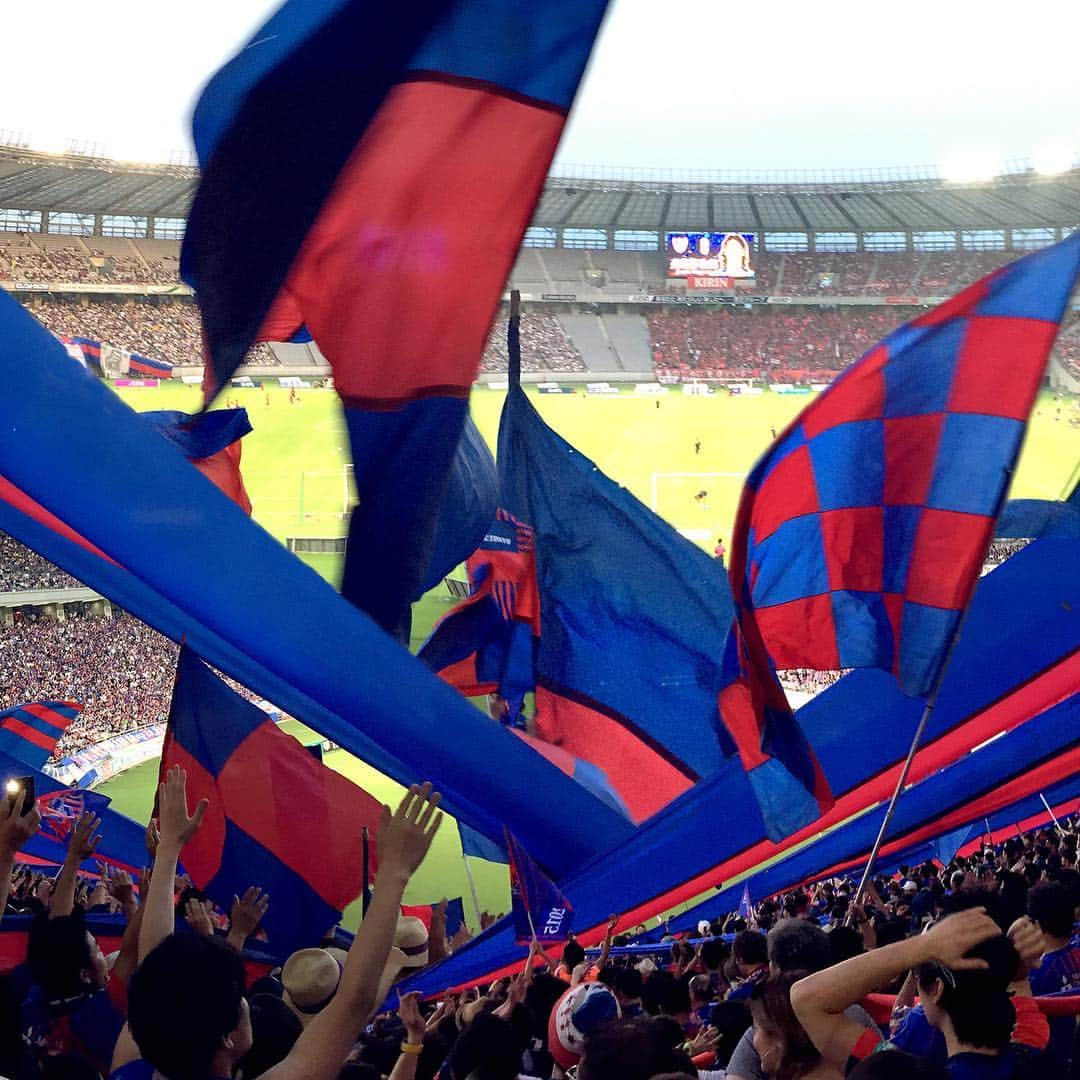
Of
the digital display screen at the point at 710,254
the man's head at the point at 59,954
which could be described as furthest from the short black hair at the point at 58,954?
the digital display screen at the point at 710,254

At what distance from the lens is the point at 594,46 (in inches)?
172

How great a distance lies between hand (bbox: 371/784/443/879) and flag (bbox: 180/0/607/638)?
2.67 meters

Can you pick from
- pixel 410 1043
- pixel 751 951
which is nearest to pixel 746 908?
pixel 751 951

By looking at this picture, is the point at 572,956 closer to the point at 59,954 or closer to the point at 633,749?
the point at 59,954

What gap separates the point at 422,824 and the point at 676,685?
5172 mm

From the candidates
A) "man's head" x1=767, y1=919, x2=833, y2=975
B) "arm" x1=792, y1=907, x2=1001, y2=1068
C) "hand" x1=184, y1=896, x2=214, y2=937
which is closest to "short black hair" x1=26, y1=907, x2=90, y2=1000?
"hand" x1=184, y1=896, x2=214, y2=937

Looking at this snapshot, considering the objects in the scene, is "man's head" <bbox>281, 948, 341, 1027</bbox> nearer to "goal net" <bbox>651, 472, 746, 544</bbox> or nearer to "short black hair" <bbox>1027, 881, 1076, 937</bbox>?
"short black hair" <bbox>1027, 881, 1076, 937</bbox>

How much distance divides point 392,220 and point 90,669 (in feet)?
77.9

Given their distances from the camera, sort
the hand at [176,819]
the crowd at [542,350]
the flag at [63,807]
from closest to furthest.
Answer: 1. the hand at [176,819]
2. the flag at [63,807]
3. the crowd at [542,350]

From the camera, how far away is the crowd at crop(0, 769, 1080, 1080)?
1764 mm

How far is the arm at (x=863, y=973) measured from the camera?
1759 millimetres

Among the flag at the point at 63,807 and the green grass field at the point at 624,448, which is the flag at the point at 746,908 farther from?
the green grass field at the point at 624,448

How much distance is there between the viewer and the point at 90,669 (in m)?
26.3

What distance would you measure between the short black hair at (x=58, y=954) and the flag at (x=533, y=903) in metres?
1.96
